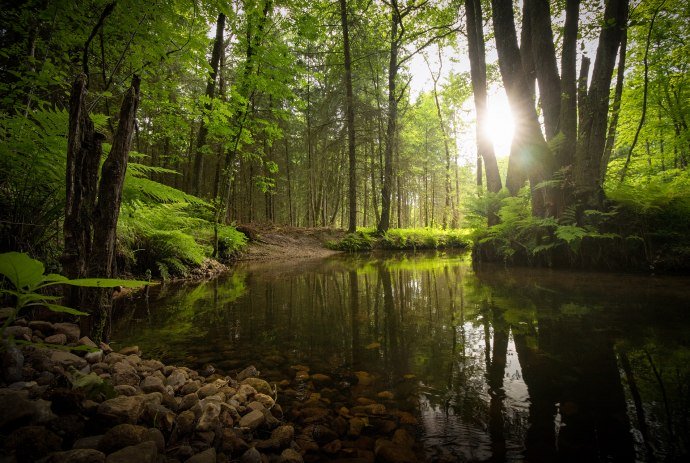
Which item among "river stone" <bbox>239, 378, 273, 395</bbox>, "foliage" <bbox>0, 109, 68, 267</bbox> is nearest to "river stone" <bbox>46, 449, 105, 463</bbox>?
"river stone" <bbox>239, 378, 273, 395</bbox>

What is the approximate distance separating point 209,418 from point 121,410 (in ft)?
1.19

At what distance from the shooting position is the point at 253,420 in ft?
5.02

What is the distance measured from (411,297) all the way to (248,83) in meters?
6.82

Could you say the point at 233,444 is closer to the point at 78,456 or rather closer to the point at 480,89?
the point at 78,456

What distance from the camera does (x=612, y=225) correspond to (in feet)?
18.9

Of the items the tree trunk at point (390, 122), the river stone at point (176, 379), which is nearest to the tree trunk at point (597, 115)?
the river stone at point (176, 379)

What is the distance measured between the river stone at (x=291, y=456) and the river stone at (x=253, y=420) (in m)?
0.24

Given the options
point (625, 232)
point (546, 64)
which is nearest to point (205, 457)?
point (625, 232)

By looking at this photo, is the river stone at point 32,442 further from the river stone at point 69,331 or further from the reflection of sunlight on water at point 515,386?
the reflection of sunlight on water at point 515,386

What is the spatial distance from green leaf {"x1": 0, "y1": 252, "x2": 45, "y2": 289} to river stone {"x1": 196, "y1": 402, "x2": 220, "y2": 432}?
884 mm

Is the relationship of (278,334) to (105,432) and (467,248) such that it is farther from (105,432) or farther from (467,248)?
(467,248)

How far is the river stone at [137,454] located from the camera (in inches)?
39.7

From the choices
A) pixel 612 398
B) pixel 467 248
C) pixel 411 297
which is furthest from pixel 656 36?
pixel 612 398

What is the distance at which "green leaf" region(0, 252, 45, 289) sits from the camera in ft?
3.17
